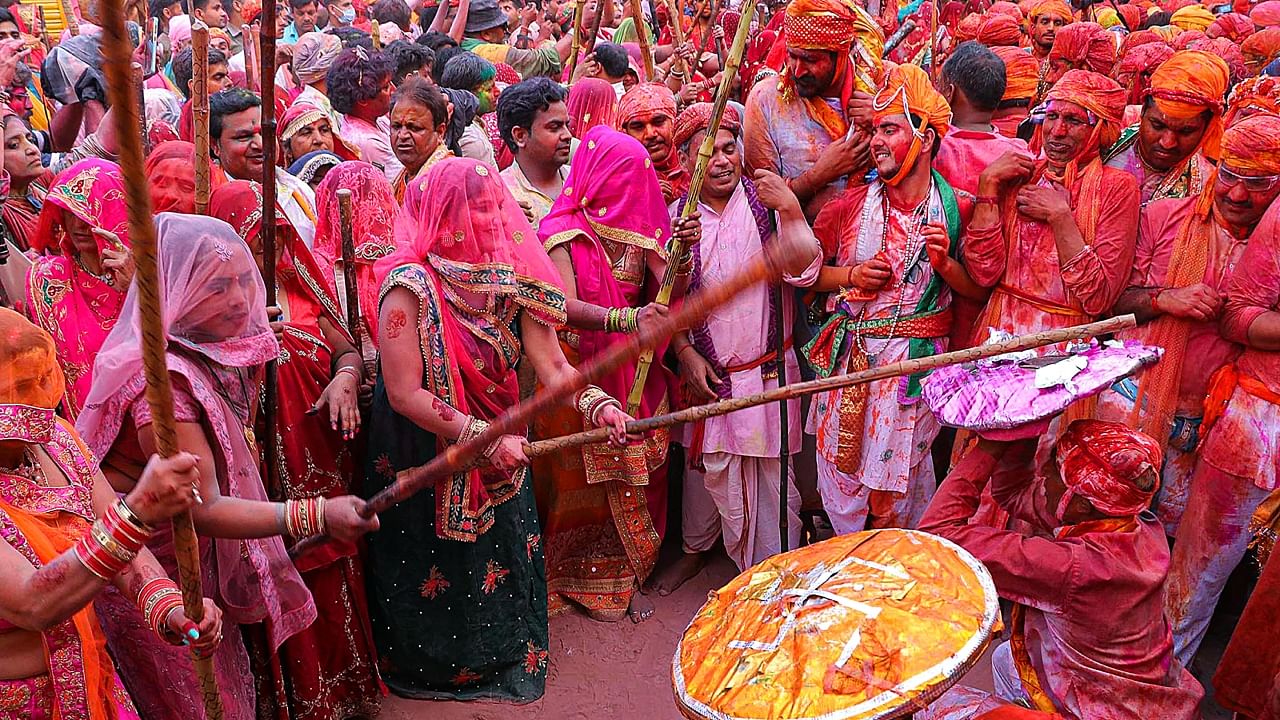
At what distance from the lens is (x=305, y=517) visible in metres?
2.65

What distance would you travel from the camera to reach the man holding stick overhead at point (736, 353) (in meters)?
4.66

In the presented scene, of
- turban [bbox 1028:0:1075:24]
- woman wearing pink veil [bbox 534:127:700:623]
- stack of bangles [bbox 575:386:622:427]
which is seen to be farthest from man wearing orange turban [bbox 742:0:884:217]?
turban [bbox 1028:0:1075:24]

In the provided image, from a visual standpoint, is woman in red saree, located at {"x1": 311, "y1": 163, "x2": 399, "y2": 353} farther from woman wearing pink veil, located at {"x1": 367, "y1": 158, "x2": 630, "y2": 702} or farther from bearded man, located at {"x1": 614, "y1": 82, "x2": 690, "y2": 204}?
bearded man, located at {"x1": 614, "y1": 82, "x2": 690, "y2": 204}

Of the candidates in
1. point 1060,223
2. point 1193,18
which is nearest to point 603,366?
point 1060,223

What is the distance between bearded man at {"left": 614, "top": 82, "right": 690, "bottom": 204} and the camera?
4.83 meters

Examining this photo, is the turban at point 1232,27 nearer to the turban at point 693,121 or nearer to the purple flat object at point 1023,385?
the turban at point 693,121

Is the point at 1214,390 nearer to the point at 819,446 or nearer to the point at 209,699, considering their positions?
the point at 819,446

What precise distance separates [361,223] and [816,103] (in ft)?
7.43

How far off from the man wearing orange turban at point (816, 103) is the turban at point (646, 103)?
0.43 metres

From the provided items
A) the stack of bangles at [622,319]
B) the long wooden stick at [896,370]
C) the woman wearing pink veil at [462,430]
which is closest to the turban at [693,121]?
the stack of bangles at [622,319]

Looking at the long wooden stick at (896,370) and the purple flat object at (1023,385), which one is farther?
the purple flat object at (1023,385)

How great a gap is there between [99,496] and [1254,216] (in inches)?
162

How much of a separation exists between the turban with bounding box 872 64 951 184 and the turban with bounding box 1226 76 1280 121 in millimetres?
1163

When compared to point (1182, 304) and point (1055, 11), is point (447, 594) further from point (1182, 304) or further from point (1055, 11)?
point (1055, 11)
